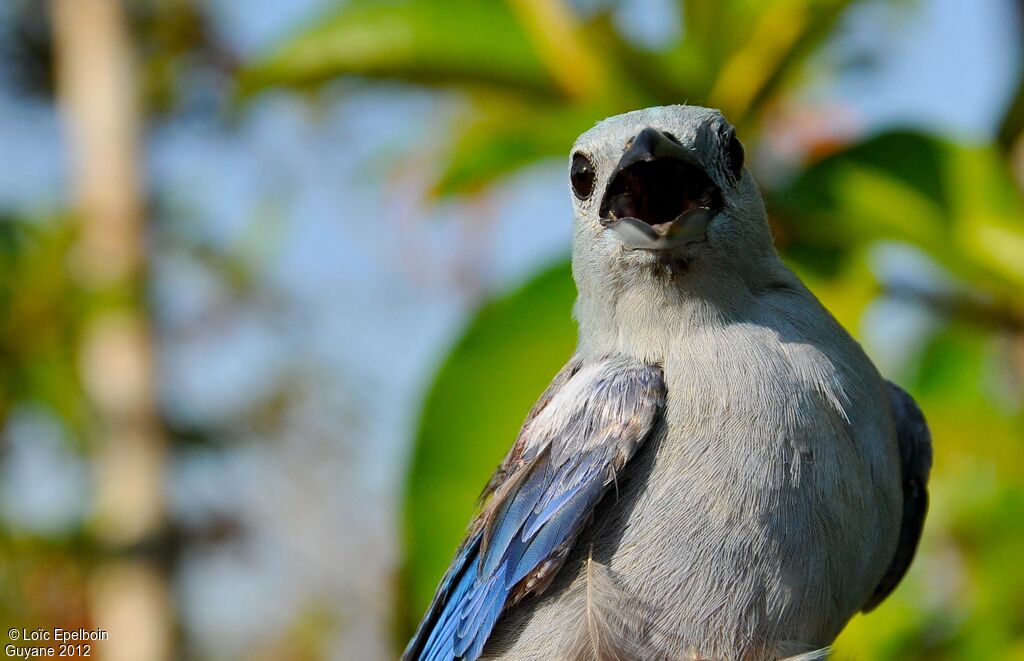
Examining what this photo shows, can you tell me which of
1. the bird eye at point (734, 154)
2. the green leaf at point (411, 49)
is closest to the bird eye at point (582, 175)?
the bird eye at point (734, 154)

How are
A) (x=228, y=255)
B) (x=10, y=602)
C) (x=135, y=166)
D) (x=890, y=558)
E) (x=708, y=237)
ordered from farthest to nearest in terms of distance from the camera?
(x=228, y=255), (x=135, y=166), (x=10, y=602), (x=890, y=558), (x=708, y=237)

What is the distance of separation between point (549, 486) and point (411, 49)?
2.05 metres

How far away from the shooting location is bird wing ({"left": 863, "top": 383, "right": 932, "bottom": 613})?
239 cm

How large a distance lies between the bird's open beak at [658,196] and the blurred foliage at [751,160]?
3.78ft

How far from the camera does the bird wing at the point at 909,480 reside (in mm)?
2389

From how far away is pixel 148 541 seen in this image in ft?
23.6

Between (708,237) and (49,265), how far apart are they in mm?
6811

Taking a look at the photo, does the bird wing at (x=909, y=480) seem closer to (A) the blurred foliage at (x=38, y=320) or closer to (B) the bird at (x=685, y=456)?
(B) the bird at (x=685, y=456)

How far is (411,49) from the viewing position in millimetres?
3559

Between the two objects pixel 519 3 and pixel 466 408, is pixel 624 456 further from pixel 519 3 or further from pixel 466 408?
pixel 519 3

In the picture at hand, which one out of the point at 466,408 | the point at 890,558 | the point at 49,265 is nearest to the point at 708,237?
the point at 890,558

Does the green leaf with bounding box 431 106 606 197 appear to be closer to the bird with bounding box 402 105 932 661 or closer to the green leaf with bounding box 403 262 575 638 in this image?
the green leaf with bounding box 403 262 575 638

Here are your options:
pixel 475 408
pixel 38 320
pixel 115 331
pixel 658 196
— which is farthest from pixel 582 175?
pixel 38 320

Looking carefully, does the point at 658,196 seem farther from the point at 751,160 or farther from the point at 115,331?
the point at 115,331
